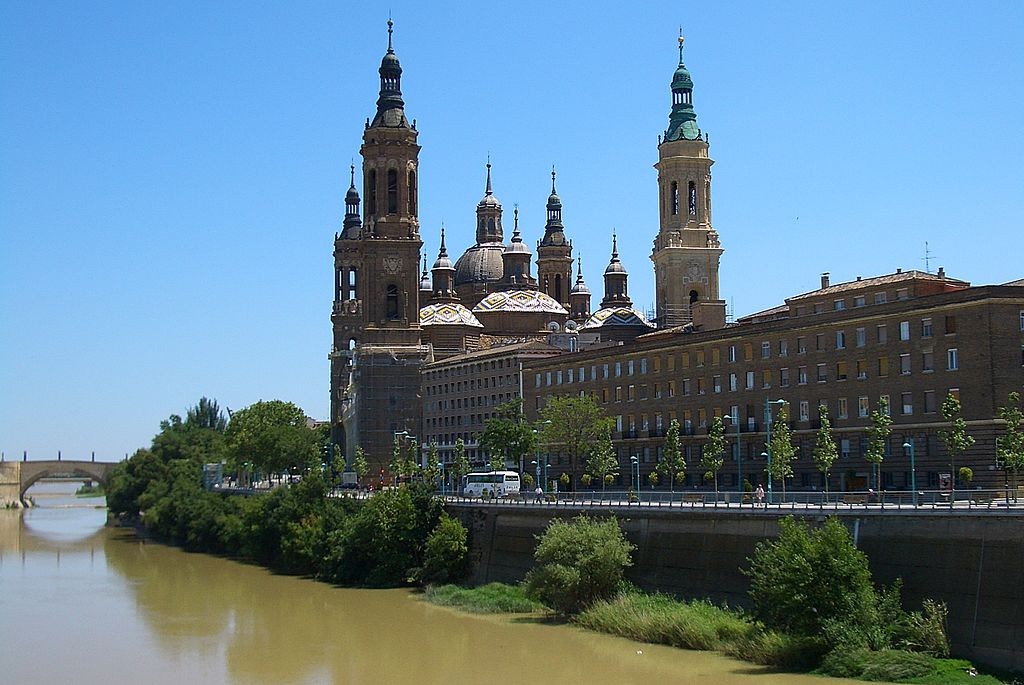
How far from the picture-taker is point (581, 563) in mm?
55750

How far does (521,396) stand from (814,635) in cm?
7467

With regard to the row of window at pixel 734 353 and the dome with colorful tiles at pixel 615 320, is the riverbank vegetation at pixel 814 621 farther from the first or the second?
the dome with colorful tiles at pixel 615 320

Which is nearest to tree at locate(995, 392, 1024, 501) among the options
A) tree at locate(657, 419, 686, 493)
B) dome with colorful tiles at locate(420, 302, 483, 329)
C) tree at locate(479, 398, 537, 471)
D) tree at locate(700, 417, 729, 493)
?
tree at locate(700, 417, 729, 493)

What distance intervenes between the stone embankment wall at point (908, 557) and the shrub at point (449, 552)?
31.6ft

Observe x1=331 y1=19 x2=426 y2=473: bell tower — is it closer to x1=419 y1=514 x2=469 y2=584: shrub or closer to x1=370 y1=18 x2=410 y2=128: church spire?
x1=370 y1=18 x2=410 y2=128: church spire

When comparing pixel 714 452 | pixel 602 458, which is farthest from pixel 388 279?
pixel 714 452

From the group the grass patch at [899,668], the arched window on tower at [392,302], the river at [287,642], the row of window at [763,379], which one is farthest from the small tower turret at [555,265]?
the grass patch at [899,668]

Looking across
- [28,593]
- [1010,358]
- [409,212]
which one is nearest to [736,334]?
[1010,358]

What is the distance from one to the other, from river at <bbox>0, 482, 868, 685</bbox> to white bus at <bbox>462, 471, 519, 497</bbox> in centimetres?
1191

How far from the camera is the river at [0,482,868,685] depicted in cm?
4931

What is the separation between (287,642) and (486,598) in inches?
377

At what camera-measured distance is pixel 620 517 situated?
5978 centimetres

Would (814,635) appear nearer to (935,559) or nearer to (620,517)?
(935,559)

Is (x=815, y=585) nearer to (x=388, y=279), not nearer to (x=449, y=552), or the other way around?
(x=449, y=552)
